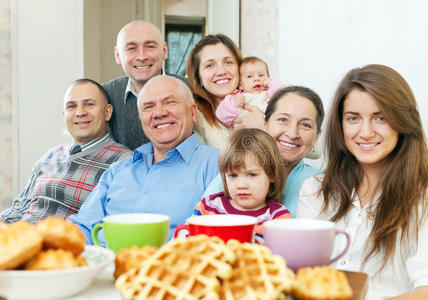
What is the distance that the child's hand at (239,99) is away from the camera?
2211mm

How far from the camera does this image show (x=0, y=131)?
3689 millimetres

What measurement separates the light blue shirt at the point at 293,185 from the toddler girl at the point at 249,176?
0.23 ft

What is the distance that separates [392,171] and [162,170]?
→ 90cm

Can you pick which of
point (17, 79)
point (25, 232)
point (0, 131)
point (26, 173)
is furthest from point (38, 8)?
point (25, 232)

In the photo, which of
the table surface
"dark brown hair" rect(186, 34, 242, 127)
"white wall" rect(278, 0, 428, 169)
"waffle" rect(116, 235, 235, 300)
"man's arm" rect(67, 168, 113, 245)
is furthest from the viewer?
"dark brown hair" rect(186, 34, 242, 127)

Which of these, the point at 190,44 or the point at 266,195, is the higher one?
the point at 190,44

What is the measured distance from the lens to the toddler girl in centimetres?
139

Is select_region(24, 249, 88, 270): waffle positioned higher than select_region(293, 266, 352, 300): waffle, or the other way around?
select_region(24, 249, 88, 270): waffle

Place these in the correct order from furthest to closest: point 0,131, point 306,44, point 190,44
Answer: point 190,44 < point 0,131 < point 306,44

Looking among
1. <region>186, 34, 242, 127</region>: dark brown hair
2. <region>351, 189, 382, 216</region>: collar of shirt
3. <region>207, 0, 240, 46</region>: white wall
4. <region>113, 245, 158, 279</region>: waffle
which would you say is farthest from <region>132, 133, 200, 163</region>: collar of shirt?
<region>207, 0, 240, 46</region>: white wall

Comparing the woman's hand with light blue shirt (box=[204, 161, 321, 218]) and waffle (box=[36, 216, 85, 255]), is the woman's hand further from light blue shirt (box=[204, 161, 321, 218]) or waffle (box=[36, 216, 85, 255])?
waffle (box=[36, 216, 85, 255])

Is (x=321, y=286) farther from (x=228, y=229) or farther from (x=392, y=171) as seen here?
(x=392, y=171)

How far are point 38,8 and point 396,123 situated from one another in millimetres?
3372

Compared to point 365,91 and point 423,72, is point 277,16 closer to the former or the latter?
point 423,72
